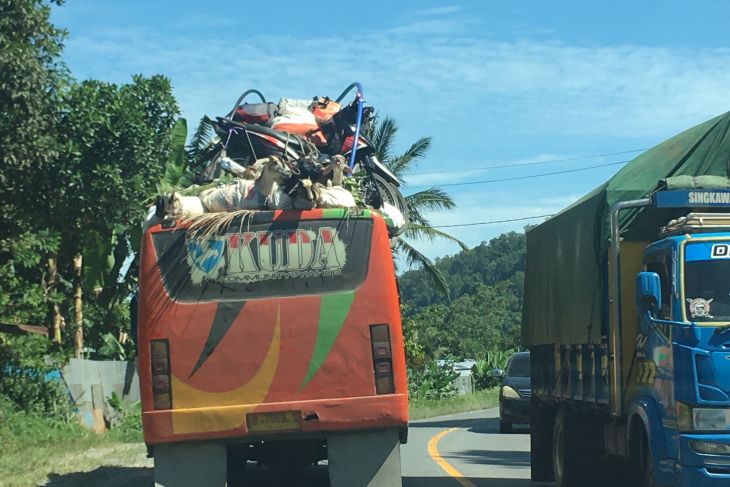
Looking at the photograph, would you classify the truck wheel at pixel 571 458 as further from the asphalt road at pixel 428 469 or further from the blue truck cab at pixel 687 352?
the blue truck cab at pixel 687 352

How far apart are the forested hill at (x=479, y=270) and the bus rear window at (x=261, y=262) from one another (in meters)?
99.7

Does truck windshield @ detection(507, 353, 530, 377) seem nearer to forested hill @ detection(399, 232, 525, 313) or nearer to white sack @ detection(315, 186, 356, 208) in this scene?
white sack @ detection(315, 186, 356, 208)

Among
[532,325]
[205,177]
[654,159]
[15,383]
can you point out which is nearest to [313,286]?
[205,177]

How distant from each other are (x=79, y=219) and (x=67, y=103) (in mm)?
2821

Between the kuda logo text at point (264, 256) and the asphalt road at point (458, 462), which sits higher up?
the kuda logo text at point (264, 256)

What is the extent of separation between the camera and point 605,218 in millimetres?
10266

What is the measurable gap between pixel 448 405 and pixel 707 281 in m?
34.5

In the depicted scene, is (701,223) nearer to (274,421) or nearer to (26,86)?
(274,421)

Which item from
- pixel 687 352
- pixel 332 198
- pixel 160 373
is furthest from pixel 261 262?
pixel 687 352

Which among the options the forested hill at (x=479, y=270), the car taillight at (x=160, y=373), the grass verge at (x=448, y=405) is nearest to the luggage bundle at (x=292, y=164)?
the car taillight at (x=160, y=373)

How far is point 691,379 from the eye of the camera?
8.21 metres

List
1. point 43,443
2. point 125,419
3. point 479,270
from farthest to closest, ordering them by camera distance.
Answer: point 479,270, point 125,419, point 43,443

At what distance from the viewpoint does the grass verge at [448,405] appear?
38906 mm

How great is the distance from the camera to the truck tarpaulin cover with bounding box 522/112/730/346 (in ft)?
33.1
